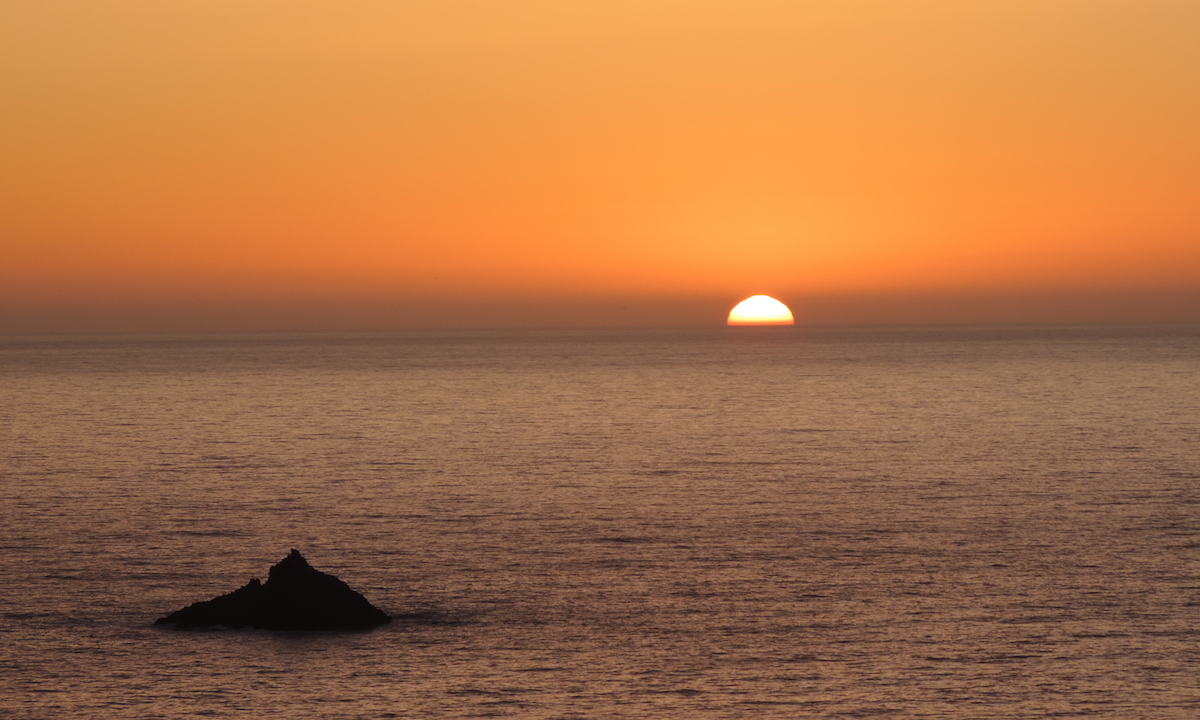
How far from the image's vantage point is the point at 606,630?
37531mm

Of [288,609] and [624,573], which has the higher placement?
[288,609]

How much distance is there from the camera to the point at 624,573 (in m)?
45.8

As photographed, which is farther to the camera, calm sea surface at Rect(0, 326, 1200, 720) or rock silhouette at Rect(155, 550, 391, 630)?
rock silhouette at Rect(155, 550, 391, 630)

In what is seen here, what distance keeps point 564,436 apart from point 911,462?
34.3 meters

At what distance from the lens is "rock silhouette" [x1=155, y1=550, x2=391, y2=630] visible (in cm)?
3825

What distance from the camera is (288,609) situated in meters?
38.4

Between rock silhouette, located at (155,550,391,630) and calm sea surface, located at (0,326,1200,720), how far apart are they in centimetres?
81

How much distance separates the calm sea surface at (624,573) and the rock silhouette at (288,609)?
31.9 inches

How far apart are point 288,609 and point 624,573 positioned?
13.0 metres

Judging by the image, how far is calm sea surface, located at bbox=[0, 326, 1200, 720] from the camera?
105ft

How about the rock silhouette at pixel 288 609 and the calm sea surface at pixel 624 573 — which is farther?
the rock silhouette at pixel 288 609

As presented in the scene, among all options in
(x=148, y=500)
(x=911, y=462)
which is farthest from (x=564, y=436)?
(x=148, y=500)

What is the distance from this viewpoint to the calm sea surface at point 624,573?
3203cm

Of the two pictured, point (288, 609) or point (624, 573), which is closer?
point (288, 609)
